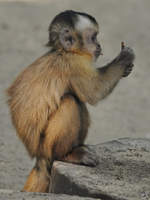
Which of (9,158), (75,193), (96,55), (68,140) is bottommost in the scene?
(9,158)

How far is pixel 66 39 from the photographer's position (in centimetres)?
624

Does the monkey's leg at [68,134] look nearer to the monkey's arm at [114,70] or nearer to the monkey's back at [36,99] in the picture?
the monkey's back at [36,99]

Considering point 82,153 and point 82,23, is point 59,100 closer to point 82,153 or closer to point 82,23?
point 82,153

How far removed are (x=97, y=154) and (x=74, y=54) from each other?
129 centimetres

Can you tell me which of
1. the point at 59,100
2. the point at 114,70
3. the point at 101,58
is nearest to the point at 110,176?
the point at 59,100

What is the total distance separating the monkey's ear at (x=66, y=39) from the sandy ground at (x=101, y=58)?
95.8 inches

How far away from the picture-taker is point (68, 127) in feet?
19.1

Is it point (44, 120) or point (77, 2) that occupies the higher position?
point (77, 2)

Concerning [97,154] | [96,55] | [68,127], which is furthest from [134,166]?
[96,55]

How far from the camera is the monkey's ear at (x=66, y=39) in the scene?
20.4 feet

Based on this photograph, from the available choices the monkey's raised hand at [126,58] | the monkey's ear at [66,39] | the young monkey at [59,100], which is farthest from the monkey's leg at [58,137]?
the monkey's raised hand at [126,58]

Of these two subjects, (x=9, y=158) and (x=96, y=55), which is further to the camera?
(x=9, y=158)

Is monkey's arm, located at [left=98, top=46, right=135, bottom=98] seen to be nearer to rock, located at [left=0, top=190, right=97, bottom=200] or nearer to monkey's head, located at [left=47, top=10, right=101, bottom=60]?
monkey's head, located at [left=47, top=10, right=101, bottom=60]

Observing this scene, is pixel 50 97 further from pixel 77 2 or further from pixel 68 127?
pixel 77 2
